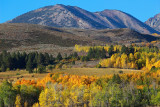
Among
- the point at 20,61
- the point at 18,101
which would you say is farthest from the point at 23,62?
the point at 18,101

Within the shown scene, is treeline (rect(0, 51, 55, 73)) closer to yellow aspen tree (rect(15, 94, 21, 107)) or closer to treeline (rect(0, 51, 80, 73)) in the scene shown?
treeline (rect(0, 51, 80, 73))

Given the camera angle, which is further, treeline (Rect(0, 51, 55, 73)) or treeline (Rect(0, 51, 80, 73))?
treeline (Rect(0, 51, 55, 73))

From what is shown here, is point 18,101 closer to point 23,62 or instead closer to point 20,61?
point 20,61

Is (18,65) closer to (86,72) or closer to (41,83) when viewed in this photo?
(86,72)

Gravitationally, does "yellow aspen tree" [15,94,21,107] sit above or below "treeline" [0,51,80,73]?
below

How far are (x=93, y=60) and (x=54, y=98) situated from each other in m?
Answer: 98.8

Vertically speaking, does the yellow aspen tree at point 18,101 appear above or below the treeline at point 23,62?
below

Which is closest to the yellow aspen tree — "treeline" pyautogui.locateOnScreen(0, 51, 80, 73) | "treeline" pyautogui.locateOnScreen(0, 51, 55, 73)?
"treeline" pyautogui.locateOnScreen(0, 51, 80, 73)

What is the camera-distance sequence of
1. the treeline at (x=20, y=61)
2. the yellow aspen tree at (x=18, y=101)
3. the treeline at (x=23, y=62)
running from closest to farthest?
the yellow aspen tree at (x=18, y=101) → the treeline at (x=23, y=62) → the treeline at (x=20, y=61)

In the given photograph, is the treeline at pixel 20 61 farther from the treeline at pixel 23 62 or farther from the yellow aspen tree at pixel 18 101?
the yellow aspen tree at pixel 18 101

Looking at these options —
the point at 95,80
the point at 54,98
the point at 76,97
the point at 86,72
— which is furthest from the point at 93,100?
the point at 86,72

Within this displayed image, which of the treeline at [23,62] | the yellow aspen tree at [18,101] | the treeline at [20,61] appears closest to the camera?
the yellow aspen tree at [18,101]

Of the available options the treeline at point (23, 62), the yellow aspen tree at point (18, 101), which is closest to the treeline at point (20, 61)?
the treeline at point (23, 62)

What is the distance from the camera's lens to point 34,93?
85688mm
